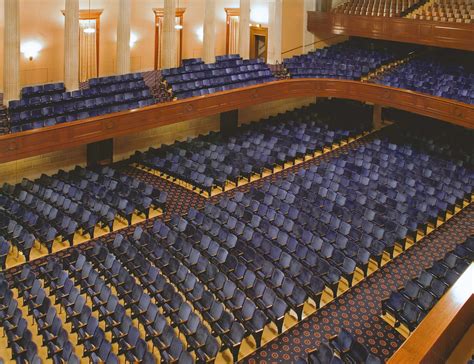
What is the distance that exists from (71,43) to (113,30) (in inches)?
119

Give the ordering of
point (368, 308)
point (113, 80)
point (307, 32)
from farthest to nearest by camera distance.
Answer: point (307, 32) → point (113, 80) → point (368, 308)

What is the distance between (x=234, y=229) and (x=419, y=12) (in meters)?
10.7

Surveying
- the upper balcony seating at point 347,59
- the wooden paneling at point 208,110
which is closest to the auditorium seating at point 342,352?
the wooden paneling at point 208,110

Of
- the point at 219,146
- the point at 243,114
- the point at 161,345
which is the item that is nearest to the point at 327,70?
the point at 243,114

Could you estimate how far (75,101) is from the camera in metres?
11.9

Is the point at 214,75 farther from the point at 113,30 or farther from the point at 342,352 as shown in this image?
the point at 342,352

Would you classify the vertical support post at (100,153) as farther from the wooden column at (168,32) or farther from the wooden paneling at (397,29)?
the wooden paneling at (397,29)

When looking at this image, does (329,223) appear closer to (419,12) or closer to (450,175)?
(450,175)

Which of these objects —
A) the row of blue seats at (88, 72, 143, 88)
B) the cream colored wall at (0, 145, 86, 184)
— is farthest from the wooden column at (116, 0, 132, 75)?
the cream colored wall at (0, 145, 86, 184)

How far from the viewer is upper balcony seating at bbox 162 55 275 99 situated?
13.4 metres

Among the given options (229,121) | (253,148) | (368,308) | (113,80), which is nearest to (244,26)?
(229,121)

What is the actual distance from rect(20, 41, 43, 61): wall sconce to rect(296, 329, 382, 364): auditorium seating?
10.8 m

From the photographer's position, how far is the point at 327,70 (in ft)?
51.6

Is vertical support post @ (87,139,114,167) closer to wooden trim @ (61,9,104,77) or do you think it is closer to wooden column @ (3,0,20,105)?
wooden column @ (3,0,20,105)
